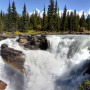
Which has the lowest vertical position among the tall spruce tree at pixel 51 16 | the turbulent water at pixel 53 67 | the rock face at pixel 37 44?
the turbulent water at pixel 53 67

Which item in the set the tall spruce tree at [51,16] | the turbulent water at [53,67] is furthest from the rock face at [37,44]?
the tall spruce tree at [51,16]

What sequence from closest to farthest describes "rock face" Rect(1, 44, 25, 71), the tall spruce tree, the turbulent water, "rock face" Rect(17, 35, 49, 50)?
the turbulent water < "rock face" Rect(1, 44, 25, 71) < "rock face" Rect(17, 35, 49, 50) < the tall spruce tree

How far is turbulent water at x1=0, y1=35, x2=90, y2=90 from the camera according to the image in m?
13.5

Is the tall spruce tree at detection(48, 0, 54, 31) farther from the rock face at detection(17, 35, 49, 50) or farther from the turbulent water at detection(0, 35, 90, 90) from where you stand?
the turbulent water at detection(0, 35, 90, 90)

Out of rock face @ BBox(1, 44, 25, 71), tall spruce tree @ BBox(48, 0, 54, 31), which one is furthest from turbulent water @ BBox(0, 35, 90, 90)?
tall spruce tree @ BBox(48, 0, 54, 31)

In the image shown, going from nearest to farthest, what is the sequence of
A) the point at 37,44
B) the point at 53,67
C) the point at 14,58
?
1. the point at 53,67
2. the point at 14,58
3. the point at 37,44

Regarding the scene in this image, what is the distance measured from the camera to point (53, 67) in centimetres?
1661

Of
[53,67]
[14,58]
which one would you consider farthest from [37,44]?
[53,67]

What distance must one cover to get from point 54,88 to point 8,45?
10.9 m

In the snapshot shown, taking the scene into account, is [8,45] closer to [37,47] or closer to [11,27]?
[37,47]

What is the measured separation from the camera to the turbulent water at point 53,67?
1350 centimetres

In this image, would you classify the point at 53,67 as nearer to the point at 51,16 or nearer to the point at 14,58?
the point at 14,58

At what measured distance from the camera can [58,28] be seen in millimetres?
53781

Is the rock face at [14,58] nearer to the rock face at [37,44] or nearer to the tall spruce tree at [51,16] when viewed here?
the rock face at [37,44]
